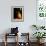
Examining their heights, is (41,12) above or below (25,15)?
above

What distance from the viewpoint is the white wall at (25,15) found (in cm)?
733

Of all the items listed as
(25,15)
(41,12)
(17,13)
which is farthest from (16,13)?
(41,12)

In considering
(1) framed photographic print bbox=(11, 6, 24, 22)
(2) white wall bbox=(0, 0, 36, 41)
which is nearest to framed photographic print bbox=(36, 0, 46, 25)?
(2) white wall bbox=(0, 0, 36, 41)

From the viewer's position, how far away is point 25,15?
7.38m

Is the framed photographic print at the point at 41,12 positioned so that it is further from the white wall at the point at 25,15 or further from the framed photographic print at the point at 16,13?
the framed photographic print at the point at 16,13

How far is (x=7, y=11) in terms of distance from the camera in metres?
7.35

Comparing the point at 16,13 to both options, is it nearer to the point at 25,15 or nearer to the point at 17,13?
the point at 17,13

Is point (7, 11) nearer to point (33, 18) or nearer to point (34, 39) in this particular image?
point (33, 18)

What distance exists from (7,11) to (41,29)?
1.71 metres

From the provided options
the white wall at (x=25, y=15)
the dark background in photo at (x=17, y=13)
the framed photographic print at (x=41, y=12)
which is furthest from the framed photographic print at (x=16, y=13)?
the framed photographic print at (x=41, y=12)

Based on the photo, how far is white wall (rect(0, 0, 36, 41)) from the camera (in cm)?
733

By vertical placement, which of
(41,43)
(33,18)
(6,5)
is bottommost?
(41,43)

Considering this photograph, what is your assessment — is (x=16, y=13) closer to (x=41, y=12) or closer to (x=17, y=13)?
(x=17, y=13)

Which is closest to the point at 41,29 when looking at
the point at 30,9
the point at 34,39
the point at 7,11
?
the point at 34,39
